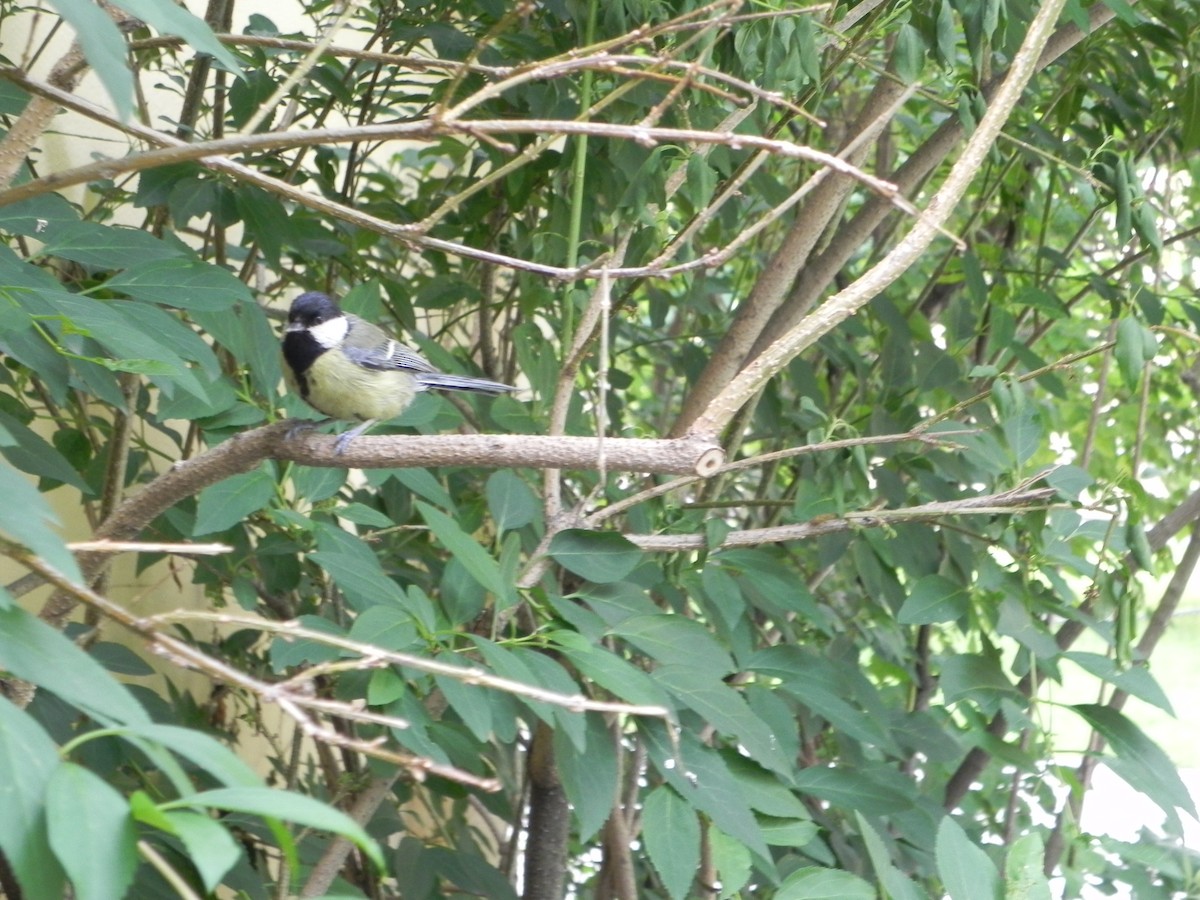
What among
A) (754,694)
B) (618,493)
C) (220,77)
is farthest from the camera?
(220,77)

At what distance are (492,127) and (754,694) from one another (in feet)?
3.13

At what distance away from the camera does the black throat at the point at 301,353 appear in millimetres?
1936

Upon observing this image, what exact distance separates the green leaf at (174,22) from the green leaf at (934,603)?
3.80ft

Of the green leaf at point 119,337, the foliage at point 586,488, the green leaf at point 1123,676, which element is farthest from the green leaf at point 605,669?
the green leaf at point 1123,676

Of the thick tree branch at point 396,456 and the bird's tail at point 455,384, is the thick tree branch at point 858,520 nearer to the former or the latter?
the bird's tail at point 455,384

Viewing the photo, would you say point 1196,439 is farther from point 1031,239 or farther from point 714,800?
point 714,800

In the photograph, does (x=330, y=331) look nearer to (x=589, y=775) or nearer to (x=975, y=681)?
(x=589, y=775)

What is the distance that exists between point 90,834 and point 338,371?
1.40 metres

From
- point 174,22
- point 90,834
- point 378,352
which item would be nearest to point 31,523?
point 90,834

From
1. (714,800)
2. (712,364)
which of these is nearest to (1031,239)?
(712,364)

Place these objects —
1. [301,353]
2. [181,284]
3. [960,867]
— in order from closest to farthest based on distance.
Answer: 1. [960,867]
2. [181,284]
3. [301,353]

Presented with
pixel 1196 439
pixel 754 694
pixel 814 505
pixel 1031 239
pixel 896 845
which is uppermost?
pixel 1031 239

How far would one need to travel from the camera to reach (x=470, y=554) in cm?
126

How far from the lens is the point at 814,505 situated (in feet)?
5.45
